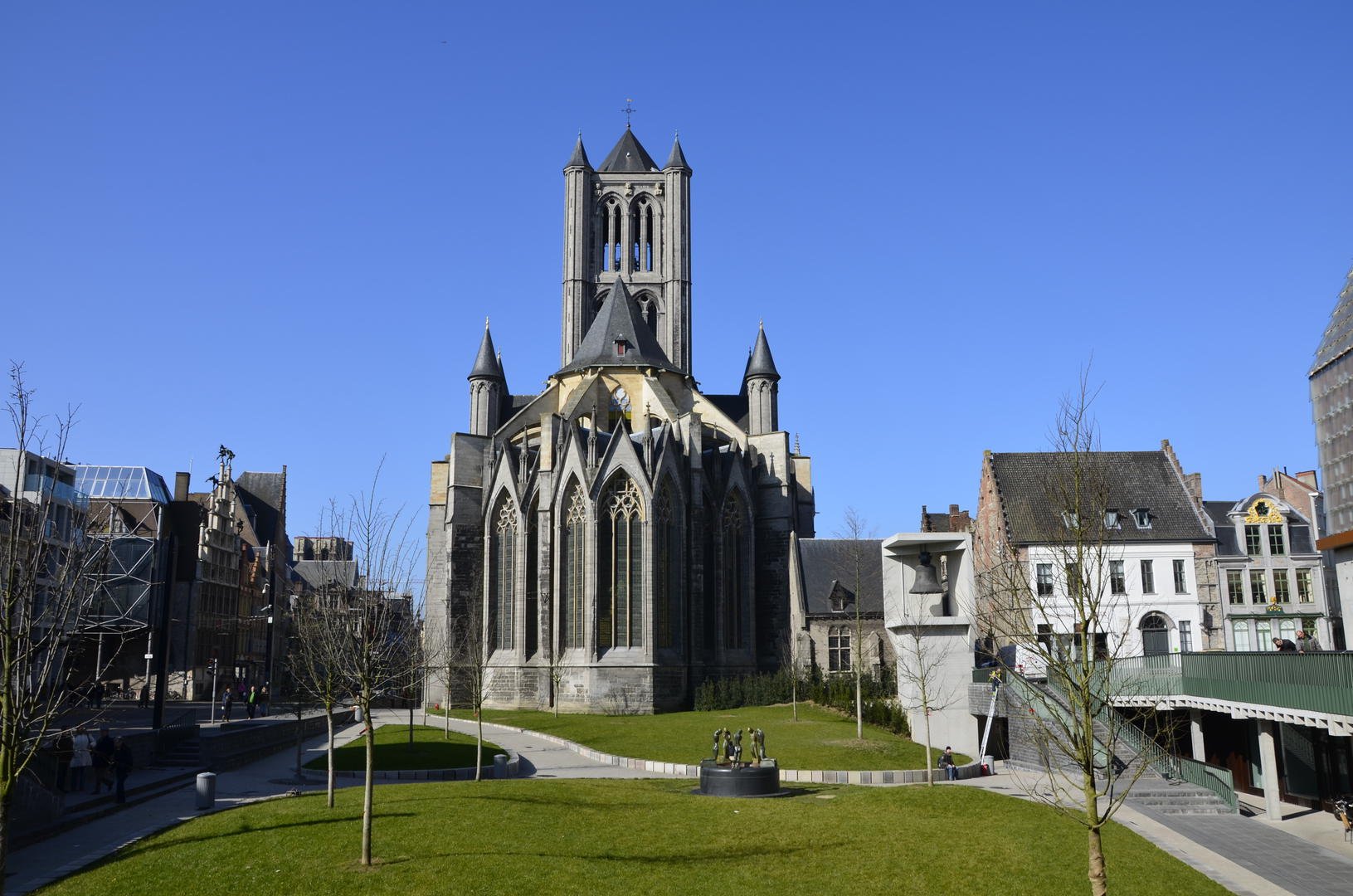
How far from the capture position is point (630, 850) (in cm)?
1742

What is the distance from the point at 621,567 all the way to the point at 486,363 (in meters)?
16.2

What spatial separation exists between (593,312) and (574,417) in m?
21.5

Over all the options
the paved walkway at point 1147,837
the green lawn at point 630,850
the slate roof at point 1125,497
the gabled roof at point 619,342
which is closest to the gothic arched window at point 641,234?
the gabled roof at point 619,342

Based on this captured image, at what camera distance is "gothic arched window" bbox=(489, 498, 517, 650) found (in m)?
49.0

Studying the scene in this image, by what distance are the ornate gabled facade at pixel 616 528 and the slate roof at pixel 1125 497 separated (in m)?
10.9

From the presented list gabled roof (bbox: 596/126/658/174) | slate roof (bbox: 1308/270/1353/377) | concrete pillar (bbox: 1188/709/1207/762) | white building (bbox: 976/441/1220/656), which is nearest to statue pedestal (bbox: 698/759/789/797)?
concrete pillar (bbox: 1188/709/1207/762)

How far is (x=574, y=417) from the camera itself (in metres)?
52.9

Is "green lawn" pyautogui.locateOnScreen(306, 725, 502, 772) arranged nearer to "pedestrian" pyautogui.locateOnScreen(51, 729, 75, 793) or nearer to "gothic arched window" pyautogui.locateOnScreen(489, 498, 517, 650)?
"pedestrian" pyautogui.locateOnScreen(51, 729, 75, 793)

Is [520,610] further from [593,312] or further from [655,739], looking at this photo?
[593,312]

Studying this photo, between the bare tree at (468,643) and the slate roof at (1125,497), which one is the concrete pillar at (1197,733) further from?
the bare tree at (468,643)

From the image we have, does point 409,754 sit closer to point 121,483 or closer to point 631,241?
point 121,483

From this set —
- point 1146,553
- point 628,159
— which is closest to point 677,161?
point 628,159

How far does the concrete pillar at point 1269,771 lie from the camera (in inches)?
945

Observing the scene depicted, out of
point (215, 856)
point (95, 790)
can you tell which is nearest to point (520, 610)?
point (95, 790)
